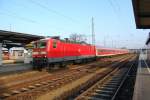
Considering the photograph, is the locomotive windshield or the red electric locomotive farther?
the locomotive windshield

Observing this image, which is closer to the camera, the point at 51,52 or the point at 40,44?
the point at 51,52

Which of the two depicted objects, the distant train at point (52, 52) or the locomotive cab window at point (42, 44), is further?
the locomotive cab window at point (42, 44)

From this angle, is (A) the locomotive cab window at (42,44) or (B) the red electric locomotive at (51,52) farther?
(A) the locomotive cab window at (42,44)

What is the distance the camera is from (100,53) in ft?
176

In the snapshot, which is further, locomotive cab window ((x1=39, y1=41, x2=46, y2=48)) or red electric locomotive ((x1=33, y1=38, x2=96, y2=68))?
locomotive cab window ((x1=39, y1=41, x2=46, y2=48))

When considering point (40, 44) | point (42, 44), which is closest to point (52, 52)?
point (42, 44)

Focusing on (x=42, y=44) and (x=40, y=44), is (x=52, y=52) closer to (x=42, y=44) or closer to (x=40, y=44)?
(x=42, y=44)

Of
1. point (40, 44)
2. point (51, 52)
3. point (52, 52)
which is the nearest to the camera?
point (51, 52)

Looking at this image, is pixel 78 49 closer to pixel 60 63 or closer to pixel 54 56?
pixel 60 63

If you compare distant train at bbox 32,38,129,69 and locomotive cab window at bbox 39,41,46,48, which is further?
locomotive cab window at bbox 39,41,46,48

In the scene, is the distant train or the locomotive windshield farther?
the locomotive windshield

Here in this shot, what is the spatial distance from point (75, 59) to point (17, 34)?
30.6ft

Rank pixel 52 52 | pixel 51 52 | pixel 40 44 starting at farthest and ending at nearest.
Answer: pixel 40 44 < pixel 52 52 < pixel 51 52

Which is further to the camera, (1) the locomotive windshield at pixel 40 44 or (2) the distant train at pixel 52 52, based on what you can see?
(1) the locomotive windshield at pixel 40 44
